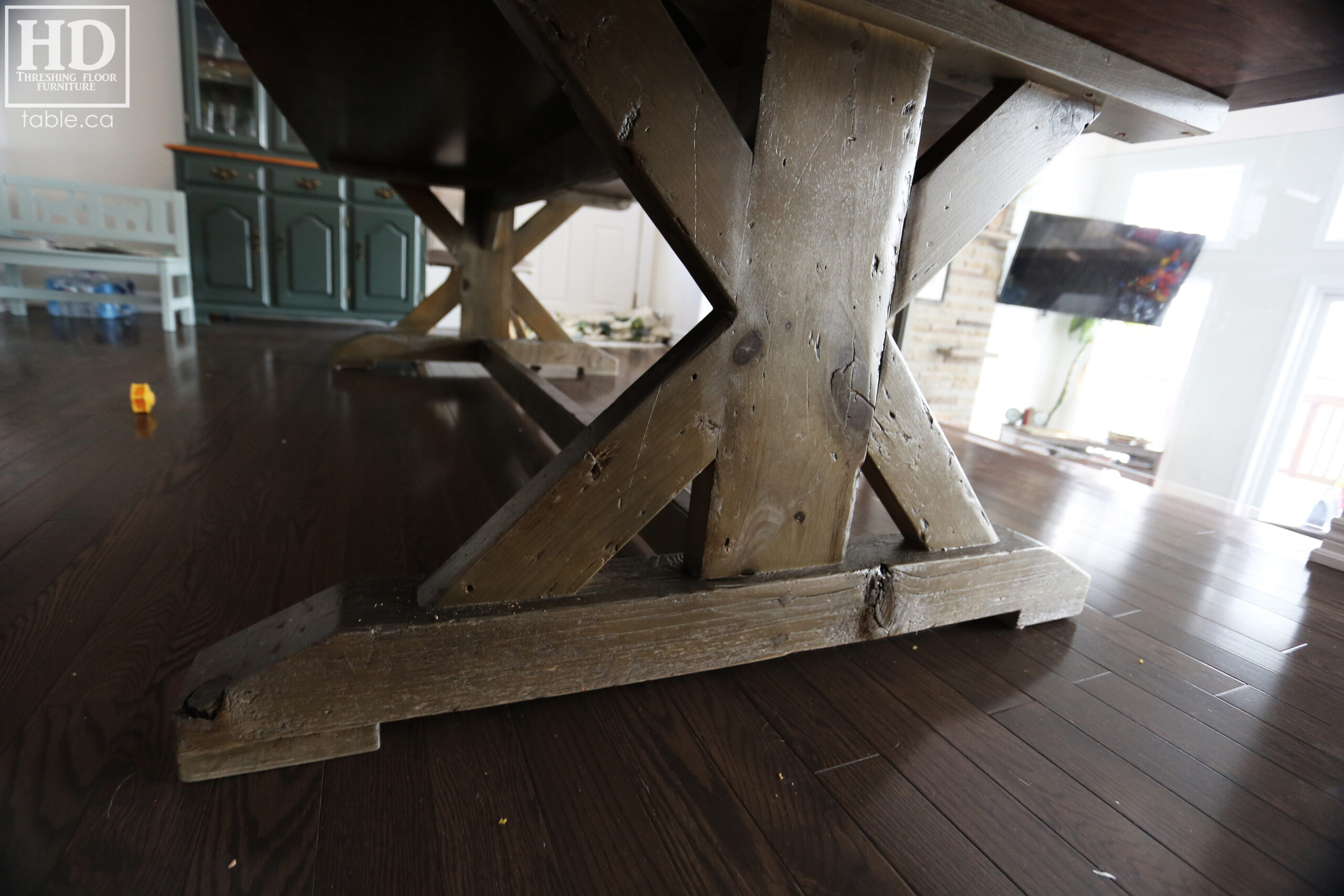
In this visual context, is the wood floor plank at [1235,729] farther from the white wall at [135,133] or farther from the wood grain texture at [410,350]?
the white wall at [135,133]

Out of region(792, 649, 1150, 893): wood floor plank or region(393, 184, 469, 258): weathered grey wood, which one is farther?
region(393, 184, 469, 258): weathered grey wood

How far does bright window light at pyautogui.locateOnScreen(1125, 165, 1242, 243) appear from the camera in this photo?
3.66m

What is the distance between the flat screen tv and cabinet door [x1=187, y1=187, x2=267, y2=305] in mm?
4555

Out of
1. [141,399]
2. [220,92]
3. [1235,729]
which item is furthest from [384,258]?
[1235,729]

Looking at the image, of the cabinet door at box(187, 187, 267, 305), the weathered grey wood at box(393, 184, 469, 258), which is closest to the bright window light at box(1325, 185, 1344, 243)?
the weathered grey wood at box(393, 184, 469, 258)

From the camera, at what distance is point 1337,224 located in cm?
319

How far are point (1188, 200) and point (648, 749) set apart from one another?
15.4 feet

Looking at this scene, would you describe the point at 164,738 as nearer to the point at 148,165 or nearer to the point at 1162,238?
the point at 1162,238

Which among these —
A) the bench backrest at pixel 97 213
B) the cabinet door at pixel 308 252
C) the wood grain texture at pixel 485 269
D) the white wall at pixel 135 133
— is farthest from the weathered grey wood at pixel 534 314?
the white wall at pixel 135 133

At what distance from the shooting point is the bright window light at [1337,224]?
10.4ft

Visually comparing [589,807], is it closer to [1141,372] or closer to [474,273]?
[474,273]

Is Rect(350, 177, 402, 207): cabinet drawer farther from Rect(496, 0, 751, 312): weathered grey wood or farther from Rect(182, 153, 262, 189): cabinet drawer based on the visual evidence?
Rect(496, 0, 751, 312): weathered grey wood

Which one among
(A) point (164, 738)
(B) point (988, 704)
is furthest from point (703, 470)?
(A) point (164, 738)

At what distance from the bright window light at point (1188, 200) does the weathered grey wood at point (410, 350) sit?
373 centimetres
